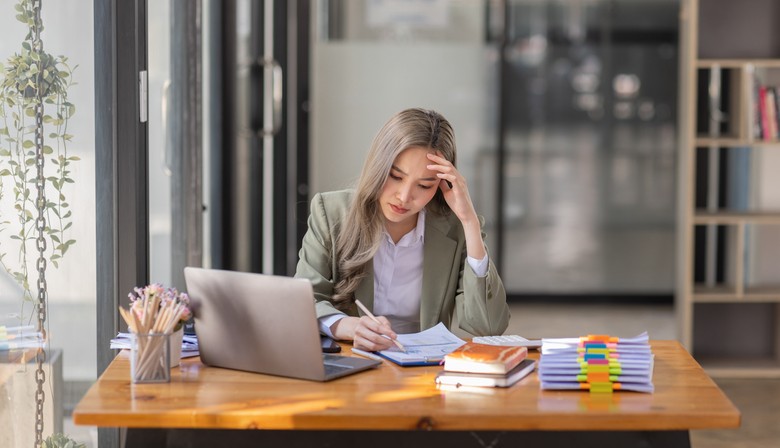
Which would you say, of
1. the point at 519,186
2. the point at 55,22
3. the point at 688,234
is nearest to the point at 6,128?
the point at 55,22

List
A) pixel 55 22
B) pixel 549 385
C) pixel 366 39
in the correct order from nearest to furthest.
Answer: pixel 549 385 → pixel 55 22 → pixel 366 39

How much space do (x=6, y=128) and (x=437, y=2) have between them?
4.73 metres

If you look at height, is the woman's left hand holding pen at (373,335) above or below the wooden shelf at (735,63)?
below

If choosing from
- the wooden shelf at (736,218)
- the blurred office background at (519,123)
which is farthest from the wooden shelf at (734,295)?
the blurred office background at (519,123)

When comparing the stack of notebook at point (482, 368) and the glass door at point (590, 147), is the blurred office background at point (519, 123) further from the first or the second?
the stack of notebook at point (482, 368)

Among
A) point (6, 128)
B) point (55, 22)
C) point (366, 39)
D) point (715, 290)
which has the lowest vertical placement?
point (715, 290)

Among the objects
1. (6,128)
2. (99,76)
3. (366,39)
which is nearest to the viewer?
(6,128)

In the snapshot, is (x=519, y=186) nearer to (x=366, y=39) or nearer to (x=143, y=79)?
(x=366, y=39)

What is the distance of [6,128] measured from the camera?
215 centimetres

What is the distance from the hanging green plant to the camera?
214cm

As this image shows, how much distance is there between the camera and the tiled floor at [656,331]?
402 cm

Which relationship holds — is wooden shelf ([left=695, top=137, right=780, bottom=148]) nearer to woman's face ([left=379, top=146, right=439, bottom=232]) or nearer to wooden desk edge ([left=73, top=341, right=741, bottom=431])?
woman's face ([left=379, top=146, right=439, bottom=232])

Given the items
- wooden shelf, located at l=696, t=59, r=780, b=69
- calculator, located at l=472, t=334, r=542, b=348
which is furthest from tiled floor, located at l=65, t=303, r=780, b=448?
calculator, located at l=472, t=334, r=542, b=348

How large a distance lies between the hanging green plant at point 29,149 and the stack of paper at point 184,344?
20cm
